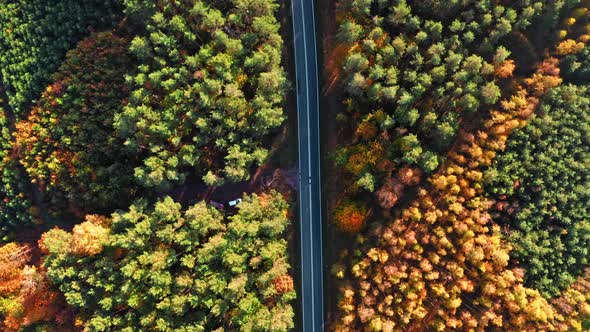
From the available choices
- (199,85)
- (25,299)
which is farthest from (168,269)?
(199,85)

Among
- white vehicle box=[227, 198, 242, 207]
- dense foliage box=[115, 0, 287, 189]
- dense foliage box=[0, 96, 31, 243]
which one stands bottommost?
white vehicle box=[227, 198, 242, 207]

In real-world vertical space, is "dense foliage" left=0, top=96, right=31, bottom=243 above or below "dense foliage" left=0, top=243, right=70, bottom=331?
above

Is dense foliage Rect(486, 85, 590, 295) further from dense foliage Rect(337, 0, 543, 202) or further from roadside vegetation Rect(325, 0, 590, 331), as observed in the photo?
dense foliage Rect(337, 0, 543, 202)

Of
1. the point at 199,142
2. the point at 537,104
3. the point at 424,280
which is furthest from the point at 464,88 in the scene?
the point at 199,142

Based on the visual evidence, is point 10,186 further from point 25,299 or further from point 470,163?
point 470,163

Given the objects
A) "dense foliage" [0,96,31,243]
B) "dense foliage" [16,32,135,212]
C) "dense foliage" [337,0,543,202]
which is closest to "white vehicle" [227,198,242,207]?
"dense foliage" [16,32,135,212]

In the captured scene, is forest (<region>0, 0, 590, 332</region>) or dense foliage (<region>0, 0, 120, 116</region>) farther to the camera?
dense foliage (<region>0, 0, 120, 116</region>)

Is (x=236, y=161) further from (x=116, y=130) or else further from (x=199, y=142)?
(x=116, y=130)

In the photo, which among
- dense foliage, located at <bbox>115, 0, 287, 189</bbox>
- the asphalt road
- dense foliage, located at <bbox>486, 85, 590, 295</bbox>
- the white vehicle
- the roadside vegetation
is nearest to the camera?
dense foliage, located at <bbox>115, 0, 287, 189</bbox>
